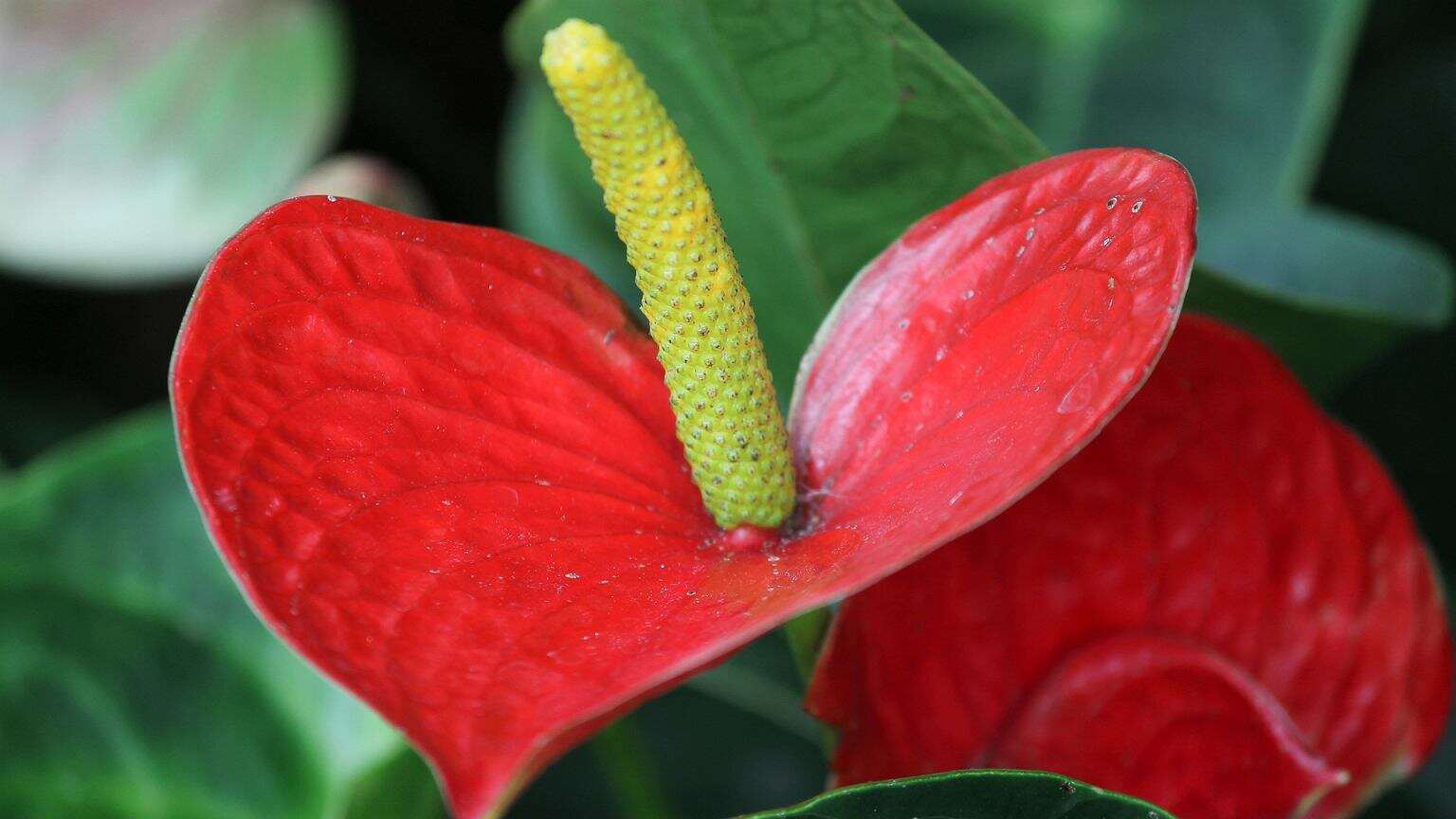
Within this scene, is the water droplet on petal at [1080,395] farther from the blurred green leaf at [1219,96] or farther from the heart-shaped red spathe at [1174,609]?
the blurred green leaf at [1219,96]

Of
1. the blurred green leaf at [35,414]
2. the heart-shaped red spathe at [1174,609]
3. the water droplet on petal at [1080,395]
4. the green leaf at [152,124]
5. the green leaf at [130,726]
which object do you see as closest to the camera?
the water droplet on petal at [1080,395]

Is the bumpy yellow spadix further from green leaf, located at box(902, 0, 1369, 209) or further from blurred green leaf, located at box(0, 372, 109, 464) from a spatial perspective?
blurred green leaf, located at box(0, 372, 109, 464)

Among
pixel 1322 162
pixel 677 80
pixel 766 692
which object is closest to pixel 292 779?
pixel 766 692

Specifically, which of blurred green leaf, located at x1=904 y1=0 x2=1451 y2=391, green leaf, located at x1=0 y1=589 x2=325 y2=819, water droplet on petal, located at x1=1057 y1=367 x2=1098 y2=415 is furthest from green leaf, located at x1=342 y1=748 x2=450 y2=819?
blurred green leaf, located at x1=904 y1=0 x2=1451 y2=391

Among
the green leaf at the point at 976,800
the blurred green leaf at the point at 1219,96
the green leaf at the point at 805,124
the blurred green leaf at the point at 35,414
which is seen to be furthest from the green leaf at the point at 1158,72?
the blurred green leaf at the point at 35,414

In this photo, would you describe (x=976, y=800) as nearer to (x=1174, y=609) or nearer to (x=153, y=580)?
(x=1174, y=609)

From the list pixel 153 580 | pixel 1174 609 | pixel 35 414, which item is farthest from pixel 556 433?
pixel 35 414

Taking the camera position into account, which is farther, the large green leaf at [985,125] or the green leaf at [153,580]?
the green leaf at [153,580]
